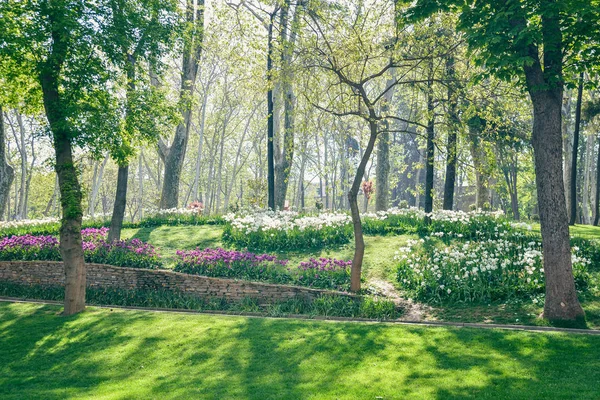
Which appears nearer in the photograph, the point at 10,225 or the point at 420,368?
the point at 420,368

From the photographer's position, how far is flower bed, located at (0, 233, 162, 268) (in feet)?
41.8

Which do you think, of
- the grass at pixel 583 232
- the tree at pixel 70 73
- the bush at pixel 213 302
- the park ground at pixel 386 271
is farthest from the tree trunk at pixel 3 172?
the grass at pixel 583 232

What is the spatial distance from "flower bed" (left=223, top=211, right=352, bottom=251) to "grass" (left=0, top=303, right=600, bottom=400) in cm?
524

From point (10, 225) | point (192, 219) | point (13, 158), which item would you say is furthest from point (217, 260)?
point (13, 158)

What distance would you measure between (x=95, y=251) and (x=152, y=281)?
2862mm

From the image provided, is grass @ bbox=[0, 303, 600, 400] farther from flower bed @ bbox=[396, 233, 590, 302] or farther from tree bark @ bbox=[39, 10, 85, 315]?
flower bed @ bbox=[396, 233, 590, 302]

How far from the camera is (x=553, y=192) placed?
25.6 feet

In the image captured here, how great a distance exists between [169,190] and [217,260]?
9172 mm

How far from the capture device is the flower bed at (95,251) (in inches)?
501

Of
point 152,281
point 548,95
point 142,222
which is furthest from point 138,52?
point 142,222

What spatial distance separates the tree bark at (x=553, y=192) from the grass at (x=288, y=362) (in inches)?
50.0

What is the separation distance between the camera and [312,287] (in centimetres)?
1074

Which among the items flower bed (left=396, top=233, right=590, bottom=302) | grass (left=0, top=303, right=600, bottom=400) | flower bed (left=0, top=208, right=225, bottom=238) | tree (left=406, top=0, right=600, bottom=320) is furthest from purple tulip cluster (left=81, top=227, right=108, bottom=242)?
tree (left=406, top=0, right=600, bottom=320)

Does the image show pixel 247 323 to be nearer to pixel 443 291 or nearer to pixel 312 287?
pixel 312 287
